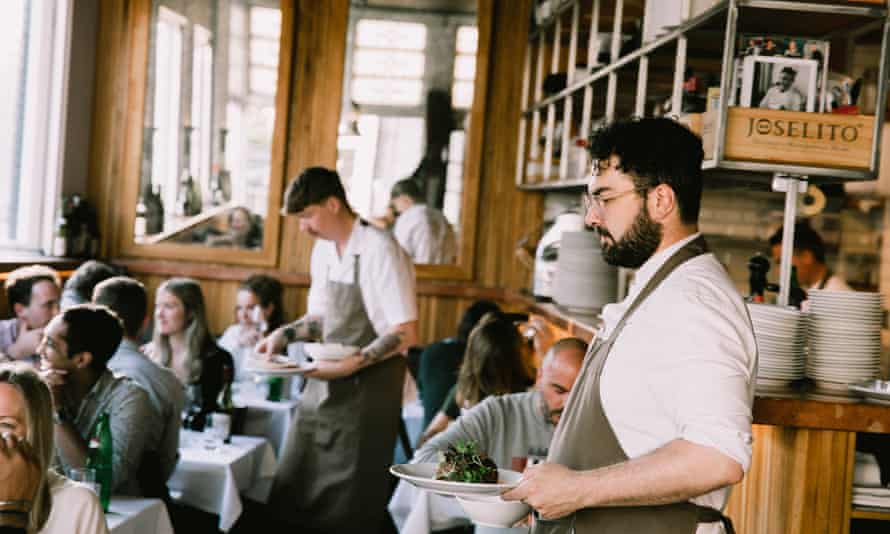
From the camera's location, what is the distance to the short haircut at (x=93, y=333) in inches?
139

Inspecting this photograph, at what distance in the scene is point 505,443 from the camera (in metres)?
3.46

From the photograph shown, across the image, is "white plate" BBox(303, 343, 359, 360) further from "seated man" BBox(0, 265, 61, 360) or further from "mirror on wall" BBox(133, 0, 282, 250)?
"mirror on wall" BBox(133, 0, 282, 250)

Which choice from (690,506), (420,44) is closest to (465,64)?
(420,44)

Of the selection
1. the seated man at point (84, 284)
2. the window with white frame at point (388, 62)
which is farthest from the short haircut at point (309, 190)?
the window with white frame at point (388, 62)

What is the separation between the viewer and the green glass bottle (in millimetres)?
3282

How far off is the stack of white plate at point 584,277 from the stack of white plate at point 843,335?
6.95ft

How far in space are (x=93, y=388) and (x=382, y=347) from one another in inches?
52.2

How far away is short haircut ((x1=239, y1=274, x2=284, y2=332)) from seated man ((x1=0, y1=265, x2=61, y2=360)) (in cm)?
147

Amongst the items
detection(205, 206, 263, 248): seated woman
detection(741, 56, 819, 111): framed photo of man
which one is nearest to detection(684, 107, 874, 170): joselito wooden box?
detection(741, 56, 819, 111): framed photo of man

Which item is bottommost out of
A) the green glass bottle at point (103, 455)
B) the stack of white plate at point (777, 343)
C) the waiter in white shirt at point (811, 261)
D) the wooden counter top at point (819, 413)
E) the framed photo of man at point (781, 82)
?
the green glass bottle at point (103, 455)

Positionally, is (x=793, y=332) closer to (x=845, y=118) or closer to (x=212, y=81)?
(x=845, y=118)

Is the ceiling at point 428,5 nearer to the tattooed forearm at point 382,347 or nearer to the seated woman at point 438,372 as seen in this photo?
the seated woman at point 438,372

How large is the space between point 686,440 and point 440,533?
2293 mm

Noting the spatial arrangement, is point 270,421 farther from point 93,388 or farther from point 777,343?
point 777,343
